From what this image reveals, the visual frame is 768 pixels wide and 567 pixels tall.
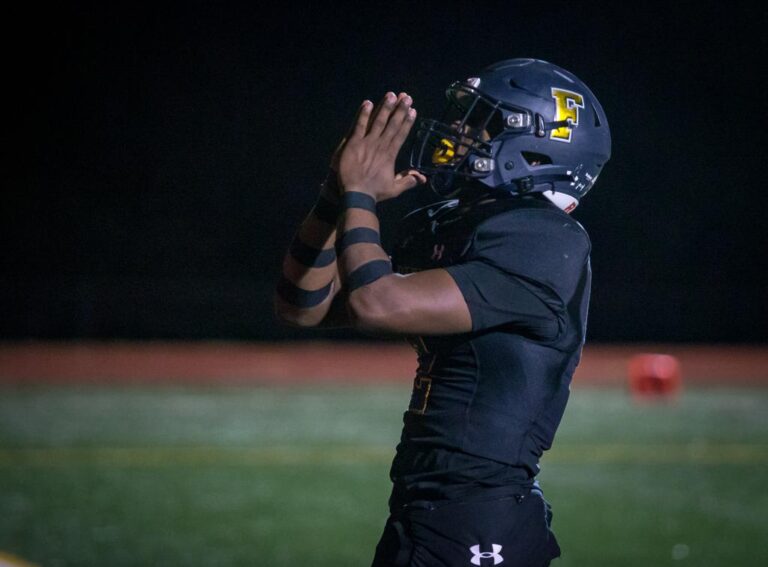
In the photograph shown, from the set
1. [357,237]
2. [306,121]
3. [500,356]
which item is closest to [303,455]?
[500,356]

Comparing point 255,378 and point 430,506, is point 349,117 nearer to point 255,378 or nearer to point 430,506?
point 255,378

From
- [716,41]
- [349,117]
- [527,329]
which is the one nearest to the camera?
[527,329]

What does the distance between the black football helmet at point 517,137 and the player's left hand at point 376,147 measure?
16cm

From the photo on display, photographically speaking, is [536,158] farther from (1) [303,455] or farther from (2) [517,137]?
(1) [303,455]

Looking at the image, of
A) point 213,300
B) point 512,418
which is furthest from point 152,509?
point 213,300

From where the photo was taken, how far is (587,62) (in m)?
19.5

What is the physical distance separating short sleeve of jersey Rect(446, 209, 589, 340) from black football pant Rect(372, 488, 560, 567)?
1.23 ft

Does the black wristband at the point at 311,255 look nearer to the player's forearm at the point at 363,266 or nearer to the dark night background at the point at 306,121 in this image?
the player's forearm at the point at 363,266

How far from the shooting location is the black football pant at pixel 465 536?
7.42ft

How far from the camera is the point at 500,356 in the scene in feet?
7.45

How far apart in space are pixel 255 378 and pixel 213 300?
3.28 meters

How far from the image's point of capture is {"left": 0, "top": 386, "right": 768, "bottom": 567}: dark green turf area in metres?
5.26

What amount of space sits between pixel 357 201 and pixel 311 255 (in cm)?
38

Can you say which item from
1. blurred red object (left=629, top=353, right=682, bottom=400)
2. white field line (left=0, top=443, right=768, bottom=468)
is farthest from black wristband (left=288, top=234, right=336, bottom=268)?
blurred red object (left=629, top=353, right=682, bottom=400)
